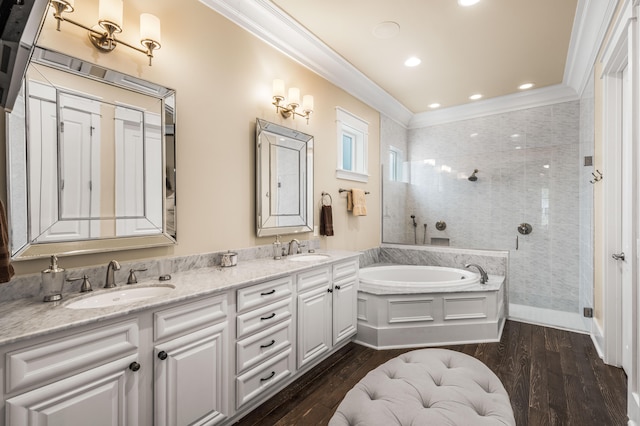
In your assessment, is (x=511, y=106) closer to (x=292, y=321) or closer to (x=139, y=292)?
(x=292, y=321)

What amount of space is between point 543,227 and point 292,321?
3.64 metres

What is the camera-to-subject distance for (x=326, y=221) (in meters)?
3.25

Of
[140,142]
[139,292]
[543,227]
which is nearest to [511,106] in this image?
[543,227]

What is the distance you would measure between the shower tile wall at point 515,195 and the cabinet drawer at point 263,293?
259 cm

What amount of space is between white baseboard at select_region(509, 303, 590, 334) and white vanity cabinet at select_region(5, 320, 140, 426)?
3.85 metres

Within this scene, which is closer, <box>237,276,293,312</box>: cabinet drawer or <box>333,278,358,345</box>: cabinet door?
<box>237,276,293,312</box>: cabinet drawer

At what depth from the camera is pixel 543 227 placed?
409 cm

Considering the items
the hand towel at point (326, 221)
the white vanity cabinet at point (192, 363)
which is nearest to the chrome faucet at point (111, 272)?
the white vanity cabinet at point (192, 363)

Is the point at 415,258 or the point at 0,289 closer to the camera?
the point at 0,289

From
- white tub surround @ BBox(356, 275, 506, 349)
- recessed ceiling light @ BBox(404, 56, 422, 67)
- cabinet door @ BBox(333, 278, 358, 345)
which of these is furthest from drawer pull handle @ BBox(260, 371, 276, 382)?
recessed ceiling light @ BBox(404, 56, 422, 67)

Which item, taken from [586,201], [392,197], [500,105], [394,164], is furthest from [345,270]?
[500,105]

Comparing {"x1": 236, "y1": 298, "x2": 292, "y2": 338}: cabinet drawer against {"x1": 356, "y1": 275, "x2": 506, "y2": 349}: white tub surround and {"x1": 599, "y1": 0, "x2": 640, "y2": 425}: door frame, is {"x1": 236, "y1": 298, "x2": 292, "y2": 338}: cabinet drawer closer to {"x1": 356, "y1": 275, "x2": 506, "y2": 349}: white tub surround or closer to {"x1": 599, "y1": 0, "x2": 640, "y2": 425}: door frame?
{"x1": 356, "y1": 275, "x2": 506, "y2": 349}: white tub surround

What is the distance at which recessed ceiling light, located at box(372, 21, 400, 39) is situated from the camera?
2664 millimetres

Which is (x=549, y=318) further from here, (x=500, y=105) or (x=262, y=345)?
(x=262, y=345)
